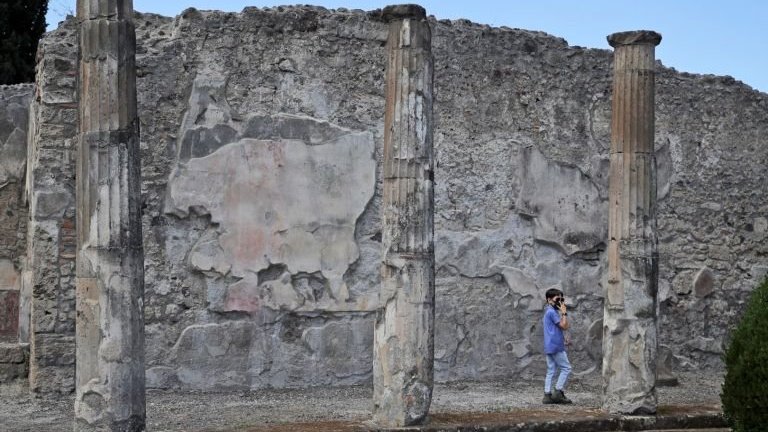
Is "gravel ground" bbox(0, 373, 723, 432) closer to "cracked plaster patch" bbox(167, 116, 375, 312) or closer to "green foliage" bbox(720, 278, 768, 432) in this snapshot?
"cracked plaster patch" bbox(167, 116, 375, 312)

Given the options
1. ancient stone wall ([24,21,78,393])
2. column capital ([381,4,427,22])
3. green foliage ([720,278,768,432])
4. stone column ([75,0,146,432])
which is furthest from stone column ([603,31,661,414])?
ancient stone wall ([24,21,78,393])

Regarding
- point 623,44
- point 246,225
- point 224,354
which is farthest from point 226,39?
point 623,44

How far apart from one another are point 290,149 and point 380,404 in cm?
297

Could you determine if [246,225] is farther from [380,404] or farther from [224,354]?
[380,404]

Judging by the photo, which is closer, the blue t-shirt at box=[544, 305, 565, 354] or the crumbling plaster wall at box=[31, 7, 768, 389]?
the blue t-shirt at box=[544, 305, 565, 354]

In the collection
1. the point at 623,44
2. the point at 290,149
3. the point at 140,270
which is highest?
the point at 623,44

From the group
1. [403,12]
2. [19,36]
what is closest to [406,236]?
[403,12]

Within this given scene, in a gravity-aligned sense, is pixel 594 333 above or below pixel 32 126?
below

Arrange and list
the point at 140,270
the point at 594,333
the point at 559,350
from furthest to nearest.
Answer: the point at 594,333
the point at 559,350
the point at 140,270

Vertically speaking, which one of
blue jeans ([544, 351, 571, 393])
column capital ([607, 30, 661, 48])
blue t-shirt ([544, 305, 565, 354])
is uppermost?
column capital ([607, 30, 661, 48])

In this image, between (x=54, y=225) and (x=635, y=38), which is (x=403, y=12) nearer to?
(x=635, y=38)

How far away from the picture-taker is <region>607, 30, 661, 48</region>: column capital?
8961mm

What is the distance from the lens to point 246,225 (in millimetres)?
10102

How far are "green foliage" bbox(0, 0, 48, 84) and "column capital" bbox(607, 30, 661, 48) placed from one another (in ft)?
28.9
